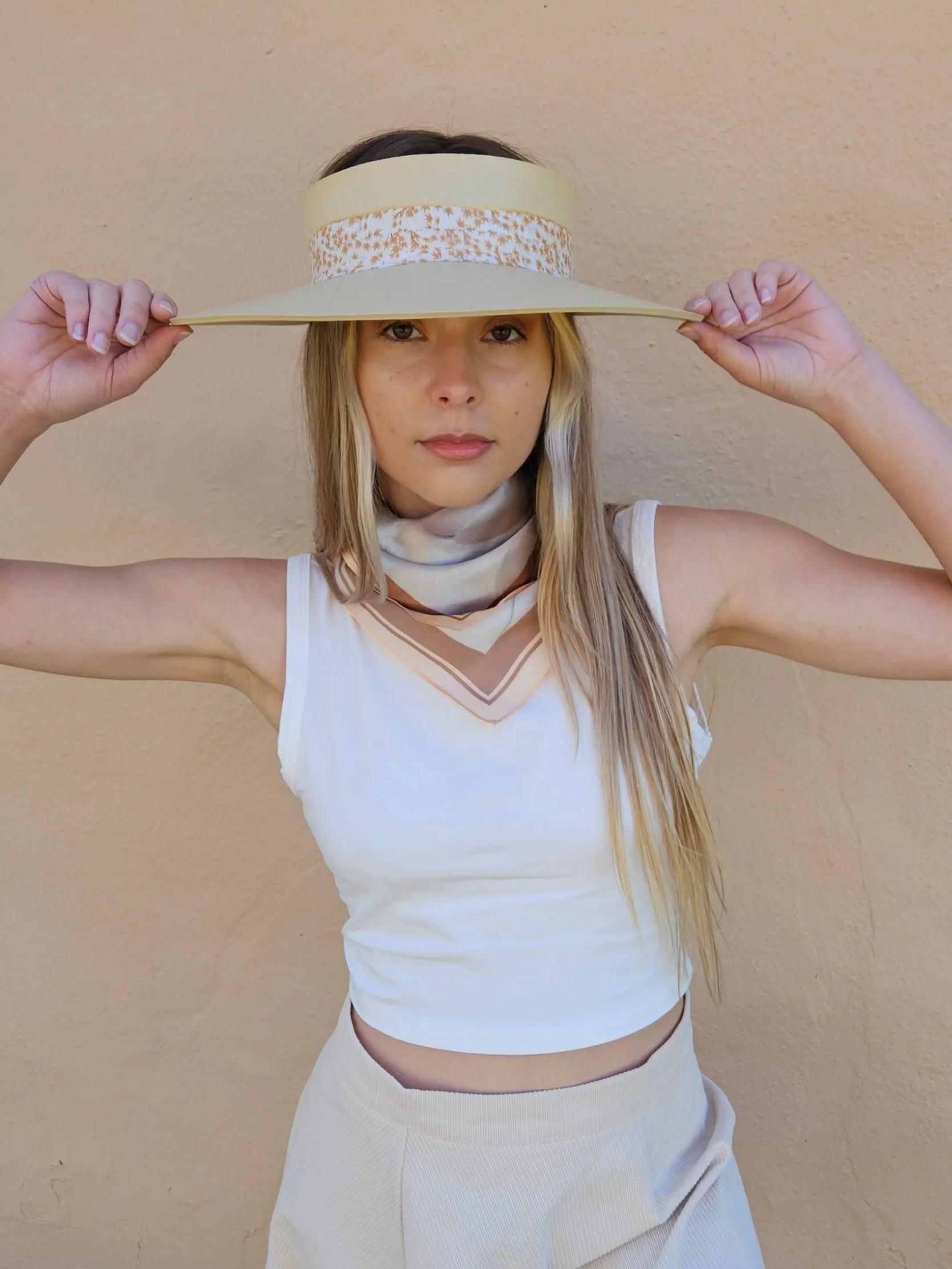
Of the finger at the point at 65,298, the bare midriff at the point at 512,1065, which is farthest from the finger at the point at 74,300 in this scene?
the bare midriff at the point at 512,1065

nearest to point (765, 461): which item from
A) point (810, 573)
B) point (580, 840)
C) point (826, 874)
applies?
point (810, 573)

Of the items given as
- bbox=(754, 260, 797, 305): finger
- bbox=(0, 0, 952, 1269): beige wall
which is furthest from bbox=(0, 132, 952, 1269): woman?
bbox=(0, 0, 952, 1269): beige wall

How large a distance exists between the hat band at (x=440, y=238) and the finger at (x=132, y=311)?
22 centimetres

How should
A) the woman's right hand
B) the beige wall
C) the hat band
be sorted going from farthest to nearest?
the beige wall → the woman's right hand → the hat band

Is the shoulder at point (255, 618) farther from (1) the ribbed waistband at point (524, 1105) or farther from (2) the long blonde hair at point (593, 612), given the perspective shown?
(1) the ribbed waistband at point (524, 1105)

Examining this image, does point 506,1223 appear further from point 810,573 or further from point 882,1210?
point 882,1210

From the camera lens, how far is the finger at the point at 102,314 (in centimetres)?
135

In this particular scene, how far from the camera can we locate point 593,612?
56.3 inches

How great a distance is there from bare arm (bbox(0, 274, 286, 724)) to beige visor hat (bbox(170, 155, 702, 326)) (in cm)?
10

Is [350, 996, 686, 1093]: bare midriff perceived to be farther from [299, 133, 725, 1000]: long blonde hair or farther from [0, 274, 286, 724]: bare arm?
[0, 274, 286, 724]: bare arm

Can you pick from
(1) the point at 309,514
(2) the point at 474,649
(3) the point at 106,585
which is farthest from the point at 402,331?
(1) the point at 309,514

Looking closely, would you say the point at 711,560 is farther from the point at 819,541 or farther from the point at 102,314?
the point at 102,314

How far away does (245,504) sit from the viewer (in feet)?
6.81

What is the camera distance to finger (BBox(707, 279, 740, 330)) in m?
1.35
